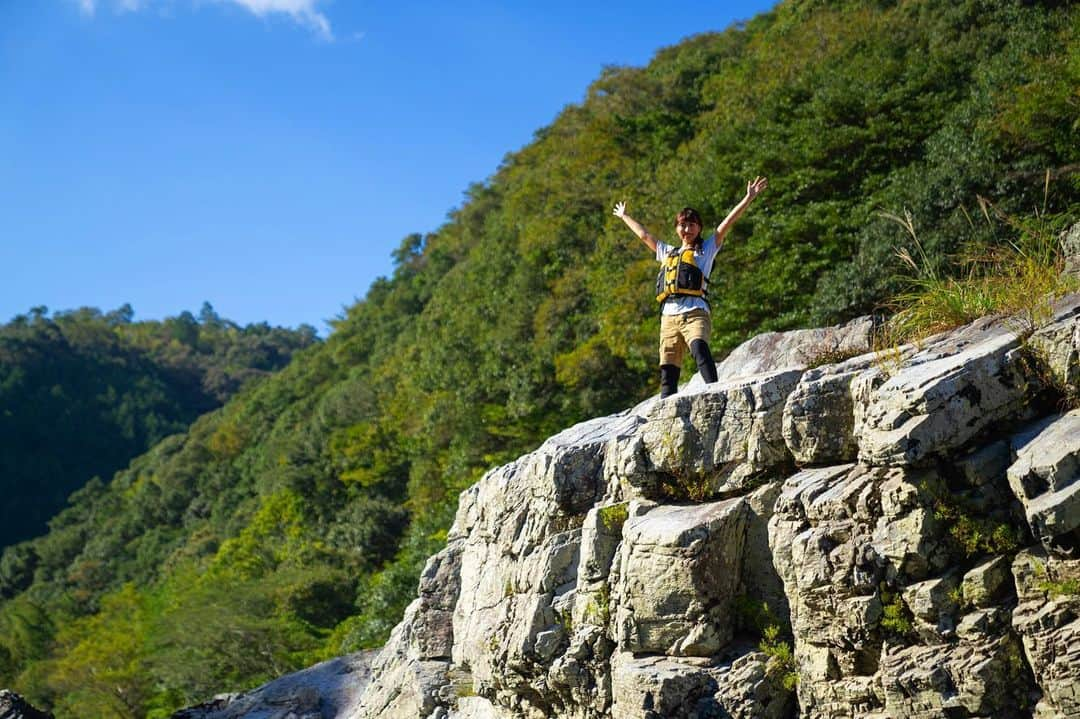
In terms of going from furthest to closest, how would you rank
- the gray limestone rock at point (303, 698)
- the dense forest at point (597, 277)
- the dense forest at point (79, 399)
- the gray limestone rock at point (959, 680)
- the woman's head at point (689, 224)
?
the dense forest at point (79, 399) → the dense forest at point (597, 277) → the gray limestone rock at point (303, 698) → the woman's head at point (689, 224) → the gray limestone rock at point (959, 680)

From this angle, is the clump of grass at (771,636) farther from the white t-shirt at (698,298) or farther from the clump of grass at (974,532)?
the white t-shirt at (698,298)

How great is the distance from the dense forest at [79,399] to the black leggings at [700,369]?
82.0 metres

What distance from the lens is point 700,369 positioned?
313 inches

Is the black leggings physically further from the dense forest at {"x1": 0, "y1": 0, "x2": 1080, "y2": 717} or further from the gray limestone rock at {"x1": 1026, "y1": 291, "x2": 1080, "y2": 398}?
the gray limestone rock at {"x1": 1026, "y1": 291, "x2": 1080, "y2": 398}

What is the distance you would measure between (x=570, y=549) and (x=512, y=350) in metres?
22.4

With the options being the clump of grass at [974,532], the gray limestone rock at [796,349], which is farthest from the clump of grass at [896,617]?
the gray limestone rock at [796,349]

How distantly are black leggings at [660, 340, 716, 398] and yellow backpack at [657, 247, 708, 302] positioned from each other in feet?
1.51

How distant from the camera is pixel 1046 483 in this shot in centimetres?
511

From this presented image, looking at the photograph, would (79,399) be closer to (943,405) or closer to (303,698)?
(303,698)

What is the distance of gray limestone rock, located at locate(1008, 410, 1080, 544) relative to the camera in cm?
493

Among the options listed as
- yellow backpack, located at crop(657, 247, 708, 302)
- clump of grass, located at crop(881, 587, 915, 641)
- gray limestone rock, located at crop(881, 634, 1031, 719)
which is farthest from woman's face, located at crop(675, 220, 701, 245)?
gray limestone rock, located at crop(881, 634, 1031, 719)

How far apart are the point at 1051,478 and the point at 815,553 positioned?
1453mm

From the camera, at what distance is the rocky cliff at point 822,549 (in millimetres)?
5227

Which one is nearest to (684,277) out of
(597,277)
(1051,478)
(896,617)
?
(896,617)
